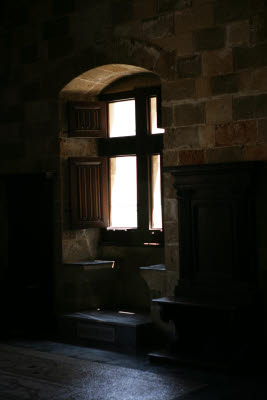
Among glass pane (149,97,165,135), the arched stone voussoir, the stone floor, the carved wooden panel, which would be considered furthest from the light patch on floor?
the arched stone voussoir

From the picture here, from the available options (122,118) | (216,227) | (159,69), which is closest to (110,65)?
(159,69)

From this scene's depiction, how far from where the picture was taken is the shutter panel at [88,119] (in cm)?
683

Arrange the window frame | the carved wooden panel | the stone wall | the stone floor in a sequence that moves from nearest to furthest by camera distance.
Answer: the stone floor, the carved wooden panel, the stone wall, the window frame

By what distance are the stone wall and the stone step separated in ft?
1.50

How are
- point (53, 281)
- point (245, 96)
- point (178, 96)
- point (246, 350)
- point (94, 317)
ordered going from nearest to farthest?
point (246, 350) < point (245, 96) < point (178, 96) < point (94, 317) < point (53, 281)

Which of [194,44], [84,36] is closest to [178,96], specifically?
[194,44]

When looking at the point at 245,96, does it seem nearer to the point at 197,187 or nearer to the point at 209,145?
the point at 209,145

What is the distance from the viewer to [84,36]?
6.55 m

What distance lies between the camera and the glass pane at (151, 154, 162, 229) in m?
6.78

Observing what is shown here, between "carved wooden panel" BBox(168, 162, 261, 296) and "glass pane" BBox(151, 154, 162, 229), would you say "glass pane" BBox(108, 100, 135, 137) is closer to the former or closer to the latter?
"glass pane" BBox(151, 154, 162, 229)

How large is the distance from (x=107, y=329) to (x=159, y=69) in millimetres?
2597

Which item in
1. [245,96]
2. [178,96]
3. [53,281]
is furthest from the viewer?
[53,281]

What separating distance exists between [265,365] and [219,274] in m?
0.85

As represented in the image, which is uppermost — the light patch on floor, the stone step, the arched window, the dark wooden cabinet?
the arched window
